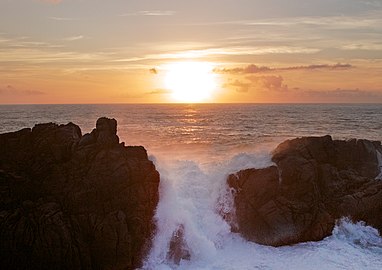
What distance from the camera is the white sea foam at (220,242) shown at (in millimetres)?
25578

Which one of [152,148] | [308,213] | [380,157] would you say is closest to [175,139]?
[152,148]

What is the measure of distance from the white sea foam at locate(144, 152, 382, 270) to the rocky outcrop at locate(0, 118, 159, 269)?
51.4 inches

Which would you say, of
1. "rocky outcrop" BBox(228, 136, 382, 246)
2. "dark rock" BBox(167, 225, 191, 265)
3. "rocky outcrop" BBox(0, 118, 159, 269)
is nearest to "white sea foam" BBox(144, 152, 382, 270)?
"dark rock" BBox(167, 225, 191, 265)

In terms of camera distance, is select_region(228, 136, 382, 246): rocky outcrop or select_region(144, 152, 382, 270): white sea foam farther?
select_region(228, 136, 382, 246): rocky outcrop

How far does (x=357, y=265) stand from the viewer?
25328 mm

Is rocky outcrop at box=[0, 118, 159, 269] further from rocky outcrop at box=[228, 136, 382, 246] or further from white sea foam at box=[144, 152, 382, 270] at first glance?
rocky outcrop at box=[228, 136, 382, 246]

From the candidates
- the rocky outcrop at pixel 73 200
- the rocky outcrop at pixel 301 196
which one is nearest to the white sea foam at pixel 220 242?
the rocky outcrop at pixel 301 196

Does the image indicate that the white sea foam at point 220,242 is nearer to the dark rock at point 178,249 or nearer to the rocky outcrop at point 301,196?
the dark rock at point 178,249

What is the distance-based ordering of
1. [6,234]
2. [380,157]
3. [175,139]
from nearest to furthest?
[6,234] < [380,157] < [175,139]

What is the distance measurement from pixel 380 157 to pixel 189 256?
68.5 ft

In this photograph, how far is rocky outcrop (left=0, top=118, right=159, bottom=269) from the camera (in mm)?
22938

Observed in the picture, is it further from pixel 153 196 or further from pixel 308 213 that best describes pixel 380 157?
pixel 153 196

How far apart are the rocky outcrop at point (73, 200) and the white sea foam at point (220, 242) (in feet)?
4.29

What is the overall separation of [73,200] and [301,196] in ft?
51.4
